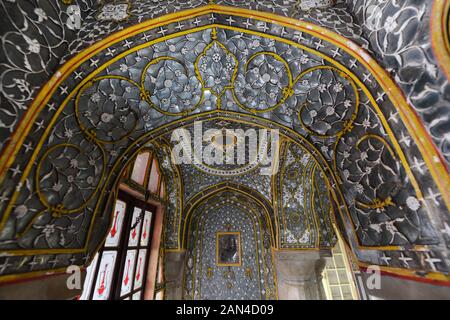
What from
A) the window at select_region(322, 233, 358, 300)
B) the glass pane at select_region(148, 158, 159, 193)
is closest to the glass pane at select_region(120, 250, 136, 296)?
the glass pane at select_region(148, 158, 159, 193)

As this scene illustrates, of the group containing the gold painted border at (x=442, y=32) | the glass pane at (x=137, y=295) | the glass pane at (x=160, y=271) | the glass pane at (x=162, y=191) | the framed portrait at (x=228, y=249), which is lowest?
the glass pane at (x=137, y=295)

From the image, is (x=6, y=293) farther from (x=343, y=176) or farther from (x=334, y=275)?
(x=334, y=275)

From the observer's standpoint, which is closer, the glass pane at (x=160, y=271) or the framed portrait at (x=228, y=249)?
the glass pane at (x=160, y=271)

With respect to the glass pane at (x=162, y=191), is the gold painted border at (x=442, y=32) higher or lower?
lower

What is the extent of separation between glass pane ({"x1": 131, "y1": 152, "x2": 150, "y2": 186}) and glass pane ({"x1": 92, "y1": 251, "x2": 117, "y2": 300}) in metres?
1.03

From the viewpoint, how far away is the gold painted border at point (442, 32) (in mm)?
880

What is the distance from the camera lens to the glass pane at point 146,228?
10.9ft

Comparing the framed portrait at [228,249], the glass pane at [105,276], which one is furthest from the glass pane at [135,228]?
the framed portrait at [228,249]

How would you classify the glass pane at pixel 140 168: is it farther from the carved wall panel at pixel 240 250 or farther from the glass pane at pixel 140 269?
the carved wall panel at pixel 240 250

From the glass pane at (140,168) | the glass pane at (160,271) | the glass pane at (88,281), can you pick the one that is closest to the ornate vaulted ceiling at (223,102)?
the glass pane at (88,281)

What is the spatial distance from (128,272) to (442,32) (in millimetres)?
3820

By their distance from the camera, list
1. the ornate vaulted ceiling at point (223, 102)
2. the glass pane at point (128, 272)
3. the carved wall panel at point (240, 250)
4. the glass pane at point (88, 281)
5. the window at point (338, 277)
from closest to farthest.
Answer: the ornate vaulted ceiling at point (223, 102)
the glass pane at point (88, 281)
the glass pane at point (128, 272)
the carved wall panel at point (240, 250)
the window at point (338, 277)

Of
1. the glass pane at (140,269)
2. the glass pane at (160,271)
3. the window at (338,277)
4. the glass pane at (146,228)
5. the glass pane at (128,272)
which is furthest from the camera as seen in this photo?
the window at (338,277)

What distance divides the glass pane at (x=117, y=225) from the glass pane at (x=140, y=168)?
41 centimetres
